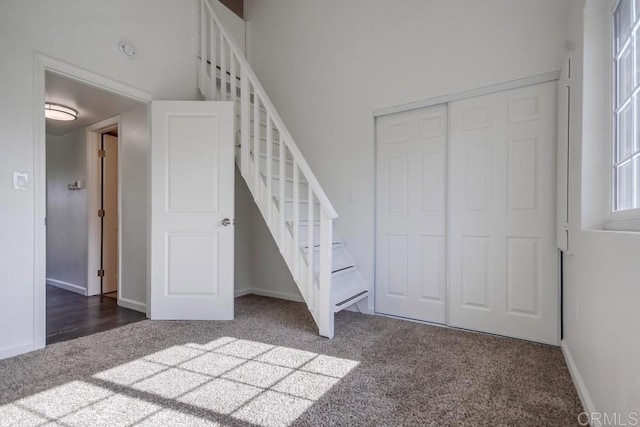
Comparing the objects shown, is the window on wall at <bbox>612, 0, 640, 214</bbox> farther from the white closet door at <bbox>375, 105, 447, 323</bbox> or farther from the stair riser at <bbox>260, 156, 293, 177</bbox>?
the stair riser at <bbox>260, 156, 293, 177</bbox>

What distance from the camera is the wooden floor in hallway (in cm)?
256

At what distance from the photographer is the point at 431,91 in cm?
272

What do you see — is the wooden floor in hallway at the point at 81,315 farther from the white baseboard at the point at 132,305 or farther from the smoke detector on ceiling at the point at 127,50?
the smoke detector on ceiling at the point at 127,50

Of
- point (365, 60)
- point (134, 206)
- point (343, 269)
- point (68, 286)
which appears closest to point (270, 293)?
point (343, 269)

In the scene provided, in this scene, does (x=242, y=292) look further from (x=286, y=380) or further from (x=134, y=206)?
(x=286, y=380)

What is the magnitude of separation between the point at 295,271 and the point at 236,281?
136 centimetres

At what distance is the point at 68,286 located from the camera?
157 inches

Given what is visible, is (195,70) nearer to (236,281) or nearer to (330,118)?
(330,118)

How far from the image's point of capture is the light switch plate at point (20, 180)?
2.09 meters

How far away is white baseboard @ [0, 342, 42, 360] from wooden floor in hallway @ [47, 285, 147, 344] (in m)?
0.17

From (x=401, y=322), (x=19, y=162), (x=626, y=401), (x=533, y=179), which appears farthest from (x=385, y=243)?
(x=19, y=162)

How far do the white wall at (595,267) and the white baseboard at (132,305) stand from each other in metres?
3.38

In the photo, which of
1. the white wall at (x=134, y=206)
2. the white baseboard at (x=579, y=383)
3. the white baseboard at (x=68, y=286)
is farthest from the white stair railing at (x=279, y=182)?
the white baseboard at (x=68, y=286)

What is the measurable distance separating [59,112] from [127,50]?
103 centimetres
